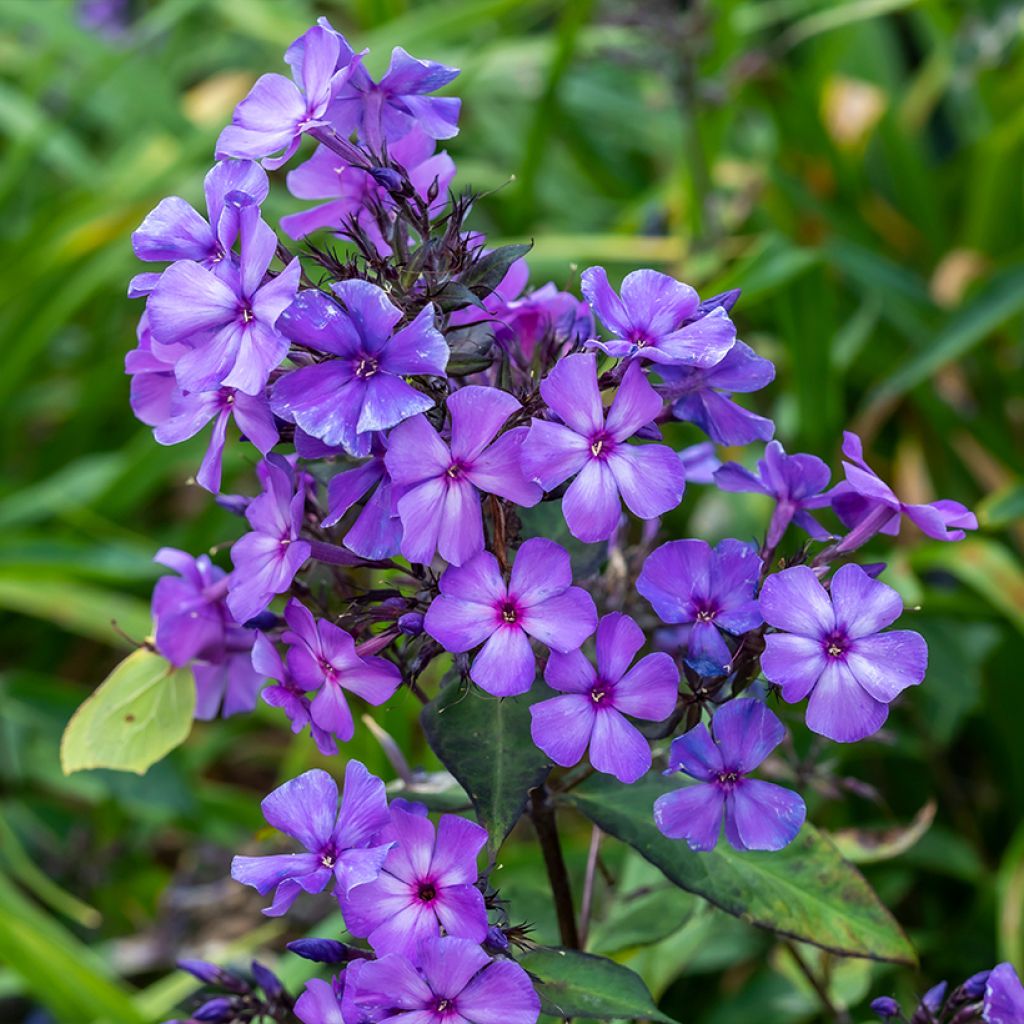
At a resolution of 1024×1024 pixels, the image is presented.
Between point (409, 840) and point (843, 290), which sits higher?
point (409, 840)

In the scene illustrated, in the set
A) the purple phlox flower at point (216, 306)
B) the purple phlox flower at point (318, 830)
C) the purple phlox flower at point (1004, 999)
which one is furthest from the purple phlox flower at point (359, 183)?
the purple phlox flower at point (1004, 999)

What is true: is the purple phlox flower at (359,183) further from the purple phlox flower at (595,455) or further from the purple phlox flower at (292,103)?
the purple phlox flower at (595,455)

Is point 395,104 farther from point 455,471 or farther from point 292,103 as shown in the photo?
point 455,471

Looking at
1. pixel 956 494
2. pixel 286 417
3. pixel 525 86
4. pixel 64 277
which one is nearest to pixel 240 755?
pixel 64 277

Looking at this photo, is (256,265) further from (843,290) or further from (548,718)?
(843,290)

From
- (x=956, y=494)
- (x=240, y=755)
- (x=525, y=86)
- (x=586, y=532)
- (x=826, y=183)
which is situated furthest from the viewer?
(x=525, y=86)

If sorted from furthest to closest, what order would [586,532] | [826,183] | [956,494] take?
[826,183]
[956,494]
[586,532]
